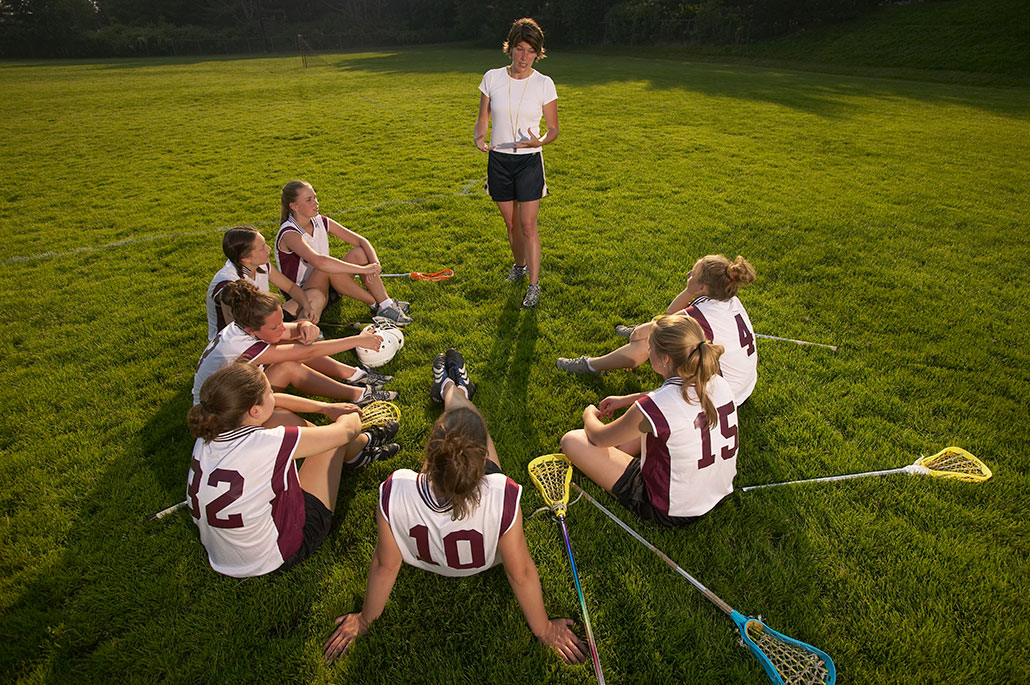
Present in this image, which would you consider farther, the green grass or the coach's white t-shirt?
the green grass

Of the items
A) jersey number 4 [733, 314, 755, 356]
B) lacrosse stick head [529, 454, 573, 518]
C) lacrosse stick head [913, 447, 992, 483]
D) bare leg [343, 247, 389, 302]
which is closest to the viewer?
lacrosse stick head [529, 454, 573, 518]

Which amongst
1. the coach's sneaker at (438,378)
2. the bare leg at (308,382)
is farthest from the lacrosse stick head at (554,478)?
the bare leg at (308,382)

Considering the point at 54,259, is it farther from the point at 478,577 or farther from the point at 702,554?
the point at 702,554

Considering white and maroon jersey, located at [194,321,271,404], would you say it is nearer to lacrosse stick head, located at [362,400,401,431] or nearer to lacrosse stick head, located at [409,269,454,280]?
lacrosse stick head, located at [362,400,401,431]

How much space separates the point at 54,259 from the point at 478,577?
762 cm

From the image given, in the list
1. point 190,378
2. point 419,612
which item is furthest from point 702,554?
point 190,378

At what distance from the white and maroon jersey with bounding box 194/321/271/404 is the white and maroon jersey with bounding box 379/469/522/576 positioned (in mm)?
1822

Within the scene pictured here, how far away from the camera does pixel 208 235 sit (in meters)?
7.49

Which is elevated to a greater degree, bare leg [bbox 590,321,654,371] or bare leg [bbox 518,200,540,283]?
Result: bare leg [bbox 518,200,540,283]

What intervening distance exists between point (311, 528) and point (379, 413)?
39.9 inches

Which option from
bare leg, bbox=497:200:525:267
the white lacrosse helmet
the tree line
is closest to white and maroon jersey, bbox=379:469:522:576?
the white lacrosse helmet

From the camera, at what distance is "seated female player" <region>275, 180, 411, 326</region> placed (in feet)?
16.0

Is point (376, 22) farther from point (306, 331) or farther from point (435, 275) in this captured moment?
point (306, 331)

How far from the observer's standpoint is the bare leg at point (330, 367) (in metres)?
4.27
